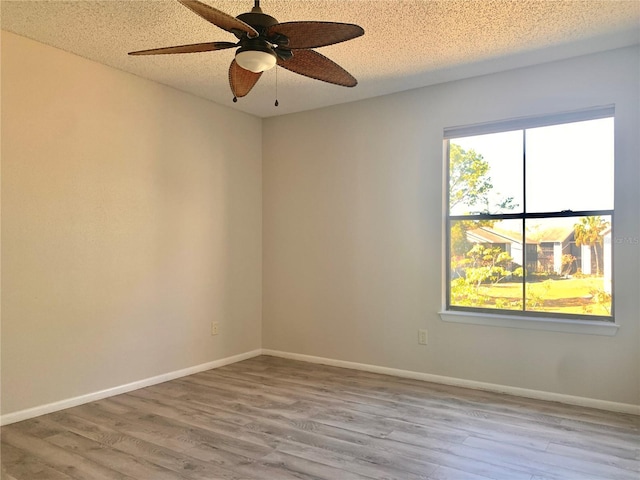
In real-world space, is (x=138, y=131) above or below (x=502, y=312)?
above

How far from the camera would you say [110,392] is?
11.8ft

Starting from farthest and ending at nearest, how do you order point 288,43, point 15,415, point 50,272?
point 50,272 → point 15,415 → point 288,43

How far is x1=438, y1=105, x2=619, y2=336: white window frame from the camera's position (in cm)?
336

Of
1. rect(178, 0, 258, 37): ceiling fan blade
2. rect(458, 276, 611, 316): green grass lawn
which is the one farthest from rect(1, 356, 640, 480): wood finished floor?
rect(178, 0, 258, 37): ceiling fan blade

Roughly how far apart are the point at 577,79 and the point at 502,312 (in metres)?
1.84

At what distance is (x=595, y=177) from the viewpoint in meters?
3.43

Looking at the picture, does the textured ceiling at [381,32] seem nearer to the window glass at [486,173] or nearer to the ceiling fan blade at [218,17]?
the window glass at [486,173]

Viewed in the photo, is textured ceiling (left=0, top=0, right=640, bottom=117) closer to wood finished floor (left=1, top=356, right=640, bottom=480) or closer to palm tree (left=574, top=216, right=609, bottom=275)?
palm tree (left=574, top=216, right=609, bottom=275)

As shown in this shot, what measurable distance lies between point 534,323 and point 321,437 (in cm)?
187

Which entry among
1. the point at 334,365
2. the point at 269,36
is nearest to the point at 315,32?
the point at 269,36

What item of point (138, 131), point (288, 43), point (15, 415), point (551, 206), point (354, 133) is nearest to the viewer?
point (288, 43)

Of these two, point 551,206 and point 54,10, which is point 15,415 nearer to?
point 54,10

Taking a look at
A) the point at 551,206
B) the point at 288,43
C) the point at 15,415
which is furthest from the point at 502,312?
the point at 15,415

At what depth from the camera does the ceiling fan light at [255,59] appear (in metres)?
2.02
